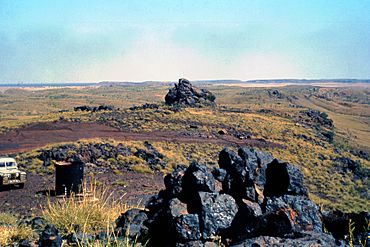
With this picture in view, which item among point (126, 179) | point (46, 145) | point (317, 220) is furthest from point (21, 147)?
point (317, 220)

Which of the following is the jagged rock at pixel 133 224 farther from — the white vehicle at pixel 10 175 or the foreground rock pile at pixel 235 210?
the white vehicle at pixel 10 175

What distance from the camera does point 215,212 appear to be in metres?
6.47

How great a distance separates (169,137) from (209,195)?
29.1 metres

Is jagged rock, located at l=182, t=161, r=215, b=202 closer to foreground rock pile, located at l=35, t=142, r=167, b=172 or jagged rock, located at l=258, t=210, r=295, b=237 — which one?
jagged rock, located at l=258, t=210, r=295, b=237

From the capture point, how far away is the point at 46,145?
29.2 m

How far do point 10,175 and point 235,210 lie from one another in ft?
46.3

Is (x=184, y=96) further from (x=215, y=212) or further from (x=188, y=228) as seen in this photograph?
(x=188, y=228)

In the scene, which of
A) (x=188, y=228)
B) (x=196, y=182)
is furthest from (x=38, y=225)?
(x=188, y=228)

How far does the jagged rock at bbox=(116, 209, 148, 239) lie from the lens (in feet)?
23.6

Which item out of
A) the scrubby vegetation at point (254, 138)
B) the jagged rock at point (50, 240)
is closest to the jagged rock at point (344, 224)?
the jagged rock at point (50, 240)

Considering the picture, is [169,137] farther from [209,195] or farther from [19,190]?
[209,195]

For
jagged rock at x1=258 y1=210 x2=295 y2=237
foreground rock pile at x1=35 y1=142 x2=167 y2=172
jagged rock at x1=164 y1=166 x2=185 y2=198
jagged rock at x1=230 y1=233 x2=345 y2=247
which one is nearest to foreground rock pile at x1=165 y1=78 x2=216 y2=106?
foreground rock pile at x1=35 y1=142 x2=167 y2=172

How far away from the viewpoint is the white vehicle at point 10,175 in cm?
1791

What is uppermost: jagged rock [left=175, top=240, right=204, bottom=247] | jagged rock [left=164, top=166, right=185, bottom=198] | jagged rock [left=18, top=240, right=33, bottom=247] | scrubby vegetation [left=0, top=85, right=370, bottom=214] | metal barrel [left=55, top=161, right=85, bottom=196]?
jagged rock [left=164, top=166, right=185, bottom=198]
